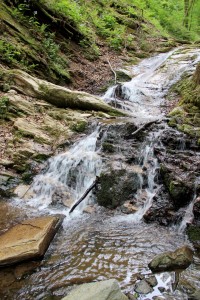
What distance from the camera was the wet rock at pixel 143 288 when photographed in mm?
3812

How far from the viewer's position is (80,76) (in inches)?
497

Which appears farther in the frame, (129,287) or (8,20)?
(8,20)

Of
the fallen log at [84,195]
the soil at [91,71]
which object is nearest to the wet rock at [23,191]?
the fallen log at [84,195]

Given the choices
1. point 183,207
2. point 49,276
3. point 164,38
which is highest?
point 164,38

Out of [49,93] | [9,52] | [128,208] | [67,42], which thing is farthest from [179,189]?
[67,42]

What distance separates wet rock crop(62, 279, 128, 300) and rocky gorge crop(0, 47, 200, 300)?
0.25 feet

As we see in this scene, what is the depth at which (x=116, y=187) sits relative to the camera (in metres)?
6.61

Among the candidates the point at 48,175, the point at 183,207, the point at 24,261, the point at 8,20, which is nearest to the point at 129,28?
the point at 8,20

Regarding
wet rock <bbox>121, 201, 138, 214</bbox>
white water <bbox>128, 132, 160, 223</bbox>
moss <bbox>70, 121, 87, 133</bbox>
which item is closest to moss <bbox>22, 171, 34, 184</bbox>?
moss <bbox>70, 121, 87, 133</bbox>

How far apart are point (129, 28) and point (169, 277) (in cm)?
A: 1956

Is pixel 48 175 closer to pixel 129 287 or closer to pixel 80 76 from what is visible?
pixel 129 287

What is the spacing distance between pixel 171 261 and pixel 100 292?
1435 millimetres

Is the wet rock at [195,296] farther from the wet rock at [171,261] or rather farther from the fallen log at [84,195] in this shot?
the fallen log at [84,195]

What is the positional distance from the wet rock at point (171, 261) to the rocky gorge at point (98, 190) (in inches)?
0.8
